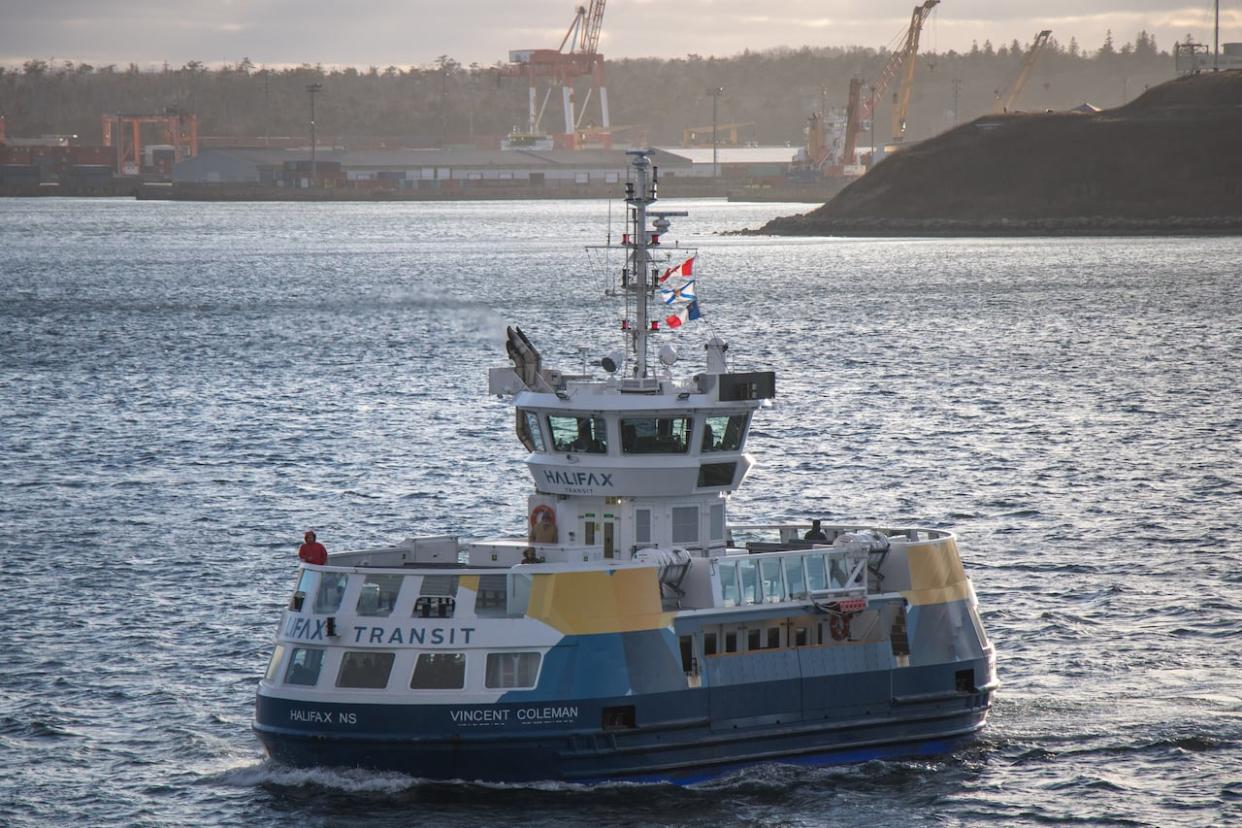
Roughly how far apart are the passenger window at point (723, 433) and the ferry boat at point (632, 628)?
49mm

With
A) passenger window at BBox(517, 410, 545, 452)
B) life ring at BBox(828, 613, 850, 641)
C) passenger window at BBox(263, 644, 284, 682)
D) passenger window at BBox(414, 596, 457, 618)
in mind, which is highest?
passenger window at BBox(517, 410, 545, 452)

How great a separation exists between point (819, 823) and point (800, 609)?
357 centimetres

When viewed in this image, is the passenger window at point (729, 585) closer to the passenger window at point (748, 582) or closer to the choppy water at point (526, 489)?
the passenger window at point (748, 582)

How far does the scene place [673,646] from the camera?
96.0ft

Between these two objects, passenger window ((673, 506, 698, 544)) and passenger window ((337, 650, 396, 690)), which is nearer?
passenger window ((337, 650, 396, 690))

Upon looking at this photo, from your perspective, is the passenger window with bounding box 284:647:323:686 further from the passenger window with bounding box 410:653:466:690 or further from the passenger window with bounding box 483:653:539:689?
the passenger window with bounding box 483:653:539:689

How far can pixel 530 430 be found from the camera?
3219 cm

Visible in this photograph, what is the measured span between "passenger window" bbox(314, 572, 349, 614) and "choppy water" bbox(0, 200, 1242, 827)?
8.40ft

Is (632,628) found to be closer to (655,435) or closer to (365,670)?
(655,435)

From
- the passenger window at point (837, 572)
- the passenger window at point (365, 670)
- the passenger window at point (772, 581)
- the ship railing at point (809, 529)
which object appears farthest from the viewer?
the ship railing at point (809, 529)

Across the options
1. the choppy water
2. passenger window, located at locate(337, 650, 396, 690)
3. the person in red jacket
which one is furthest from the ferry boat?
the choppy water

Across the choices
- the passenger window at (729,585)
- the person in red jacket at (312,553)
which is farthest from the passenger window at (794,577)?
the person in red jacket at (312,553)

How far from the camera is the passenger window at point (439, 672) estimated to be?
93.0ft

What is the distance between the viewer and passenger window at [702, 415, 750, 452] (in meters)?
31.6
